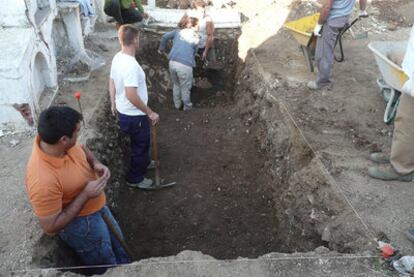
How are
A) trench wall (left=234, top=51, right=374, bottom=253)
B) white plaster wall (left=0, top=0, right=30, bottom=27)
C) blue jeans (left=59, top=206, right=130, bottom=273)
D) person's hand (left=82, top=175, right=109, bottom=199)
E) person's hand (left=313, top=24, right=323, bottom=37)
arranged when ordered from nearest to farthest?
person's hand (left=82, top=175, right=109, bottom=199)
blue jeans (left=59, top=206, right=130, bottom=273)
trench wall (left=234, top=51, right=374, bottom=253)
white plaster wall (left=0, top=0, right=30, bottom=27)
person's hand (left=313, top=24, right=323, bottom=37)

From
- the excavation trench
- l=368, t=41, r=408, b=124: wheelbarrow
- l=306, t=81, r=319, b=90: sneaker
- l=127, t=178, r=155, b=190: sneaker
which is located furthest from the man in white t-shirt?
l=368, t=41, r=408, b=124: wheelbarrow

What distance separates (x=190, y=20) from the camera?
6.62 m

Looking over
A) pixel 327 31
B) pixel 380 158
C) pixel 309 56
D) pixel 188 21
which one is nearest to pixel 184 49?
pixel 188 21

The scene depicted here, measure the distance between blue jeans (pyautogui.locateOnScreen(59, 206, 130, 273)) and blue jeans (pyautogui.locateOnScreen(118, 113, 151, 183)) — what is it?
4.82ft

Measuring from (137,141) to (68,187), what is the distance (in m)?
2.06

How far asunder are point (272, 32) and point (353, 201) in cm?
516

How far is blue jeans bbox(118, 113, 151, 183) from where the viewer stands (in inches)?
185

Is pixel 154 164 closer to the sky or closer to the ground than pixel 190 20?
closer to the ground

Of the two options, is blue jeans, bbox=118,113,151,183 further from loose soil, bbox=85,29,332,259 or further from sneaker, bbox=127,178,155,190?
loose soil, bbox=85,29,332,259

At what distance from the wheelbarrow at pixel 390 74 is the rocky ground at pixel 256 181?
0.73 ft

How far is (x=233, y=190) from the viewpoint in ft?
17.9

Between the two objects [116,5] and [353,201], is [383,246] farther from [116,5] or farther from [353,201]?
[116,5]

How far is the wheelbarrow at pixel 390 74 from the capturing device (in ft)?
16.1

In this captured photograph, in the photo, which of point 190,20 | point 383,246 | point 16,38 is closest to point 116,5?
point 190,20
